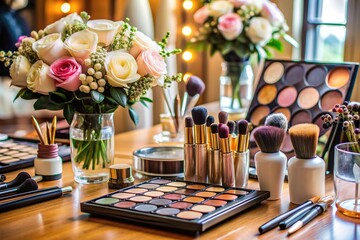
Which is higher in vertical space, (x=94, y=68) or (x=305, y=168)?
(x=94, y=68)

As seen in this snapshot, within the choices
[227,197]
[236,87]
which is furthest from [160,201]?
[236,87]

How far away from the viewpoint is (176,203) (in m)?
1.23

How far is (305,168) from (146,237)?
37cm

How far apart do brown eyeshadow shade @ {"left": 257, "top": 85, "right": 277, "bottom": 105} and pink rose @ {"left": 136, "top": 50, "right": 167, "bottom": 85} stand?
0.52 m

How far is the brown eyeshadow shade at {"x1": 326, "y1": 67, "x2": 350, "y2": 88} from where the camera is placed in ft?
5.62

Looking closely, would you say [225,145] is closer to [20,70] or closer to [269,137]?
[269,137]

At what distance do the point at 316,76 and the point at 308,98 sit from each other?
8cm

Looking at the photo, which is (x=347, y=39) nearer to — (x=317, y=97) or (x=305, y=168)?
(x=317, y=97)

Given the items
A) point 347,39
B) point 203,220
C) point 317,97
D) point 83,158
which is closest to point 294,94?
point 317,97

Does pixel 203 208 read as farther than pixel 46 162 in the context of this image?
No

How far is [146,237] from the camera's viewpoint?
3.71 feet

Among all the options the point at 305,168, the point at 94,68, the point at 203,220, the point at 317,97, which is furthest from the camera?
the point at 317,97

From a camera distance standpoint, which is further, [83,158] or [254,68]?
[254,68]

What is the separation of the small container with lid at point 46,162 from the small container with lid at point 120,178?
16cm
